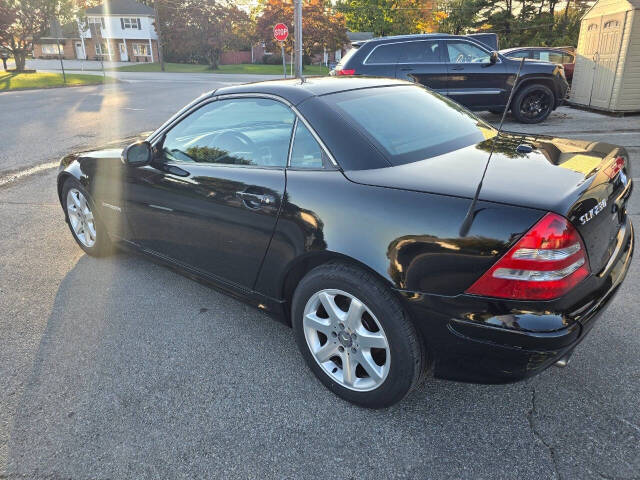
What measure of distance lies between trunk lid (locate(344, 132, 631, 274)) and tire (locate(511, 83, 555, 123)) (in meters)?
8.34

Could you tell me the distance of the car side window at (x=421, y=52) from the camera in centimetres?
986

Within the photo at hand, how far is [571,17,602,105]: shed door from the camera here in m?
12.2

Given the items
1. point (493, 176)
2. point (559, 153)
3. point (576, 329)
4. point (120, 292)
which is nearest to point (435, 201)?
point (493, 176)

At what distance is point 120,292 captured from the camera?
3.62 m

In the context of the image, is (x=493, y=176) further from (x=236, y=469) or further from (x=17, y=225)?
(x=17, y=225)

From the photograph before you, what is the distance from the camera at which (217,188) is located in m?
2.82

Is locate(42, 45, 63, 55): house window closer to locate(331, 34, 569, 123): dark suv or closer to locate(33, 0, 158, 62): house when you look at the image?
locate(33, 0, 158, 62): house

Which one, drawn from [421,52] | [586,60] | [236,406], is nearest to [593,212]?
[236,406]

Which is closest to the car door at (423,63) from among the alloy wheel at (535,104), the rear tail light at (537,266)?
the alloy wheel at (535,104)

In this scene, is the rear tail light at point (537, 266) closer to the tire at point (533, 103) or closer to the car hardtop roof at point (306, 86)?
the car hardtop roof at point (306, 86)

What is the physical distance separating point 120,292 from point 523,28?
135ft

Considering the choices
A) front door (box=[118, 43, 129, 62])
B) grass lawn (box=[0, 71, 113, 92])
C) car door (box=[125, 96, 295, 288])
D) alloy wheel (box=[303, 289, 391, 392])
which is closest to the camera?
alloy wheel (box=[303, 289, 391, 392])

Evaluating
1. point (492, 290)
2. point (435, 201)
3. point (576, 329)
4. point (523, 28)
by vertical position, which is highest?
point (523, 28)

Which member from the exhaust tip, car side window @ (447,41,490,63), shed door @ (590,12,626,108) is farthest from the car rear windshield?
shed door @ (590,12,626,108)
